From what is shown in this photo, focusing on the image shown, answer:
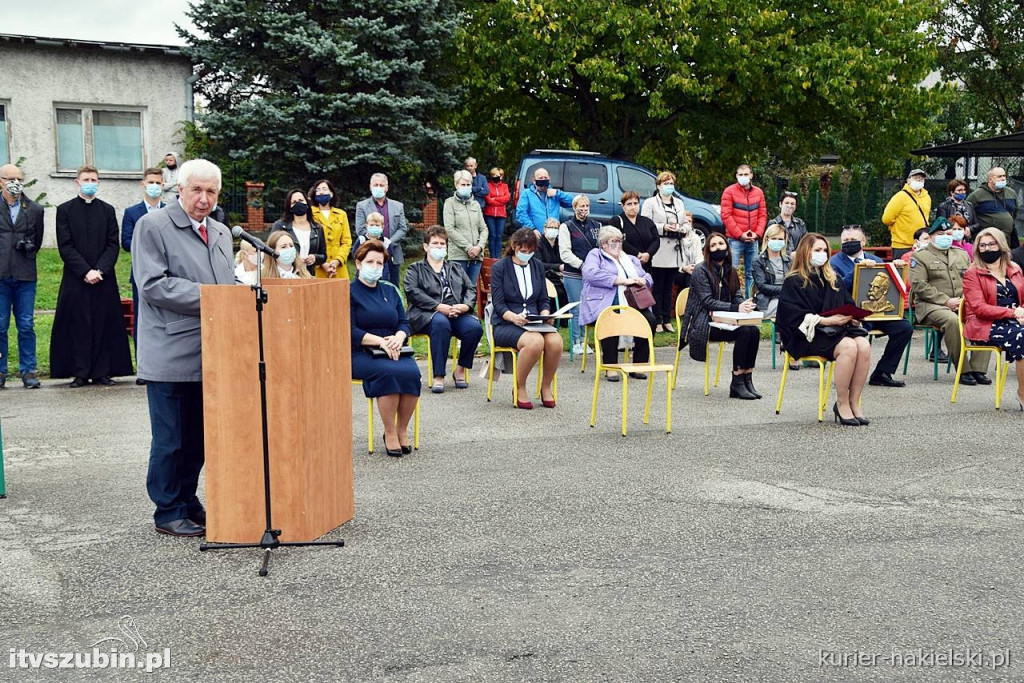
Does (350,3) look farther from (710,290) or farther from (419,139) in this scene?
(710,290)

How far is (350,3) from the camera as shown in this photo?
2178 cm

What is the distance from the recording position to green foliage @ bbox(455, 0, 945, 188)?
25.4 m

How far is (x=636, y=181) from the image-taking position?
19672 millimetres

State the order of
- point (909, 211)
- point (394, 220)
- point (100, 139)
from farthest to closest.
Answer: point (100, 139) → point (909, 211) → point (394, 220)

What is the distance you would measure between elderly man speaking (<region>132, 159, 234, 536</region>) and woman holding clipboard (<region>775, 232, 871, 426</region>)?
18.5ft

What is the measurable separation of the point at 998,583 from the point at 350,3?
1846 centimetres

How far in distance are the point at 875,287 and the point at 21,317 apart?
27.4ft

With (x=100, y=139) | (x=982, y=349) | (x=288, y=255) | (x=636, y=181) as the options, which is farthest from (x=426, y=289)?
(x=100, y=139)

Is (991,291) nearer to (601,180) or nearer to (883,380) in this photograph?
(883,380)

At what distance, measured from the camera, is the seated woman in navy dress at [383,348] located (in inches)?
340

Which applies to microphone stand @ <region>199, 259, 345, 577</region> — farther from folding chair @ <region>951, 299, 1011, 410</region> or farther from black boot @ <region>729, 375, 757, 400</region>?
folding chair @ <region>951, 299, 1011, 410</region>

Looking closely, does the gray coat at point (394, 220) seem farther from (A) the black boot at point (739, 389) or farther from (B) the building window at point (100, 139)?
(B) the building window at point (100, 139)

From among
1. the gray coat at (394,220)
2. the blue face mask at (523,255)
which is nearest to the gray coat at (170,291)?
the blue face mask at (523,255)

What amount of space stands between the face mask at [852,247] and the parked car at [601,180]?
696 centimetres
